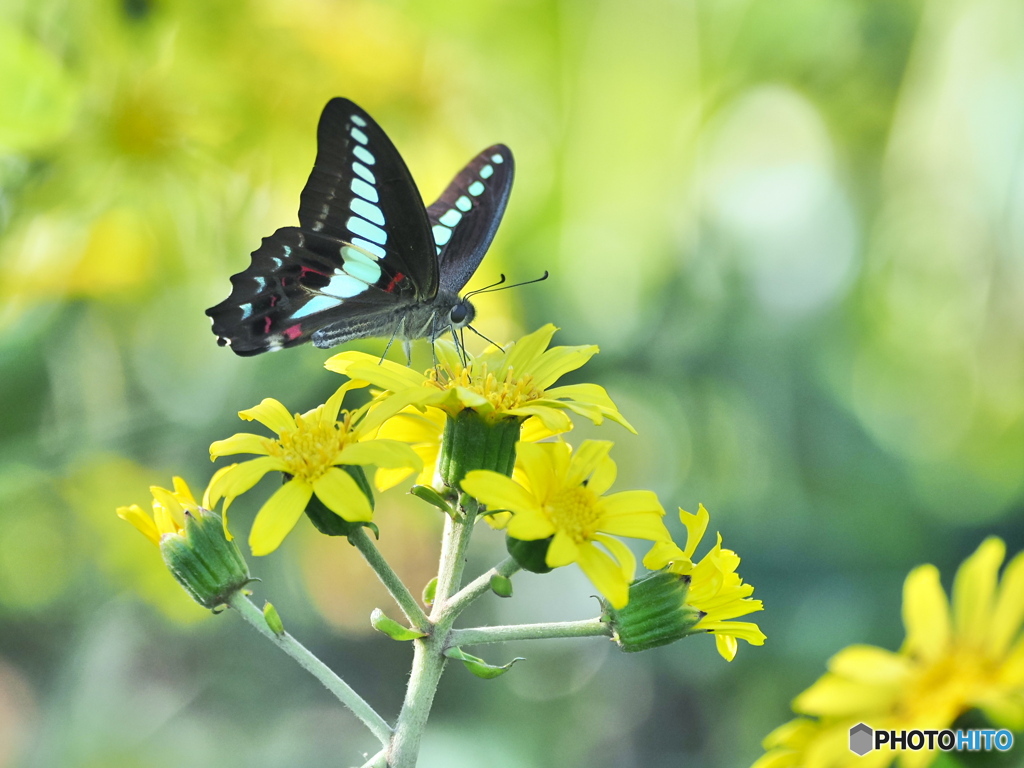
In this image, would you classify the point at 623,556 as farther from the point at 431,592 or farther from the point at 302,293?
the point at 302,293

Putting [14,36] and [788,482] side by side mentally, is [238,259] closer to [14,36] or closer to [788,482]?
[14,36]

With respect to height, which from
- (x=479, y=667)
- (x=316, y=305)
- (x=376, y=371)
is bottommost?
(x=479, y=667)

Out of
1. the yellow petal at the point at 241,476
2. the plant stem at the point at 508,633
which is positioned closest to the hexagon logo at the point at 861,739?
the plant stem at the point at 508,633

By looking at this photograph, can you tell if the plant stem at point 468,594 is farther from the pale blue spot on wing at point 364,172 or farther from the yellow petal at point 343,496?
the pale blue spot on wing at point 364,172

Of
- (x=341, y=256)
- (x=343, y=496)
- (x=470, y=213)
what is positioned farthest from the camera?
(x=470, y=213)

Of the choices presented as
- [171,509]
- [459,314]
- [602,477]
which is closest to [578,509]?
[602,477]

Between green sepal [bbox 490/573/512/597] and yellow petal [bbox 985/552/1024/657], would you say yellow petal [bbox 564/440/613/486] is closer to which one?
green sepal [bbox 490/573/512/597]

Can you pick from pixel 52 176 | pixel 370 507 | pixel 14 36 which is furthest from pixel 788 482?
pixel 14 36
